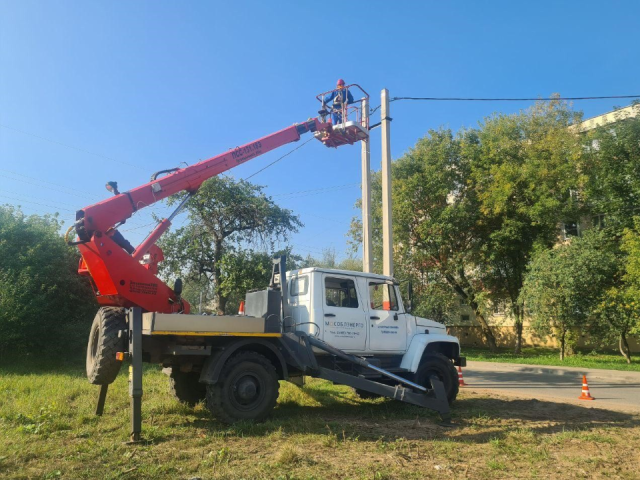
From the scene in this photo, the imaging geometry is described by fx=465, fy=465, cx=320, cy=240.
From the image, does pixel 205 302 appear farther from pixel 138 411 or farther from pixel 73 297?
pixel 138 411

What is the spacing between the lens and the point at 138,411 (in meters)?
6.05

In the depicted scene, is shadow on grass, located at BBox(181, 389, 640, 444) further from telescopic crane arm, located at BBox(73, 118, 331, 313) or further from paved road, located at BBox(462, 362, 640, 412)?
telescopic crane arm, located at BBox(73, 118, 331, 313)

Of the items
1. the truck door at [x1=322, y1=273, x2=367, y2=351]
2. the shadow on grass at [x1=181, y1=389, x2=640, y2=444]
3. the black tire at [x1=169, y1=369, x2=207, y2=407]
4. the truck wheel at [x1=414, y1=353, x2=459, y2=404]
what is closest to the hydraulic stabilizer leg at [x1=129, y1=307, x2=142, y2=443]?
the shadow on grass at [x1=181, y1=389, x2=640, y2=444]

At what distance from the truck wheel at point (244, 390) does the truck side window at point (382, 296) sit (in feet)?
7.56

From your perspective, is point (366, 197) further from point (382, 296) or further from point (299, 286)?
point (299, 286)

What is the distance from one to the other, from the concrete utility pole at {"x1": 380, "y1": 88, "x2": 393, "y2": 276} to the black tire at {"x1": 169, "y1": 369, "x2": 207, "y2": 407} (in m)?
5.40

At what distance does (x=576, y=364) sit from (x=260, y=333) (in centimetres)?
1612

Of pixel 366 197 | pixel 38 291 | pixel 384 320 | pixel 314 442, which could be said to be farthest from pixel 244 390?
pixel 38 291

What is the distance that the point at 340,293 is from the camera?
8.11 m

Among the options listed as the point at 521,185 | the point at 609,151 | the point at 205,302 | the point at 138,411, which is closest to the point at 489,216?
the point at 521,185

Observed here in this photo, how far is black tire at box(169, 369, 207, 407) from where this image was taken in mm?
8289

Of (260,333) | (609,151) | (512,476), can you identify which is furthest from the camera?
(609,151)

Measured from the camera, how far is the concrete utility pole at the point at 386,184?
11852 mm

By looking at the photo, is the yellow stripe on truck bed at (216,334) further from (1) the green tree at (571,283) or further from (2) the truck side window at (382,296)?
(1) the green tree at (571,283)
